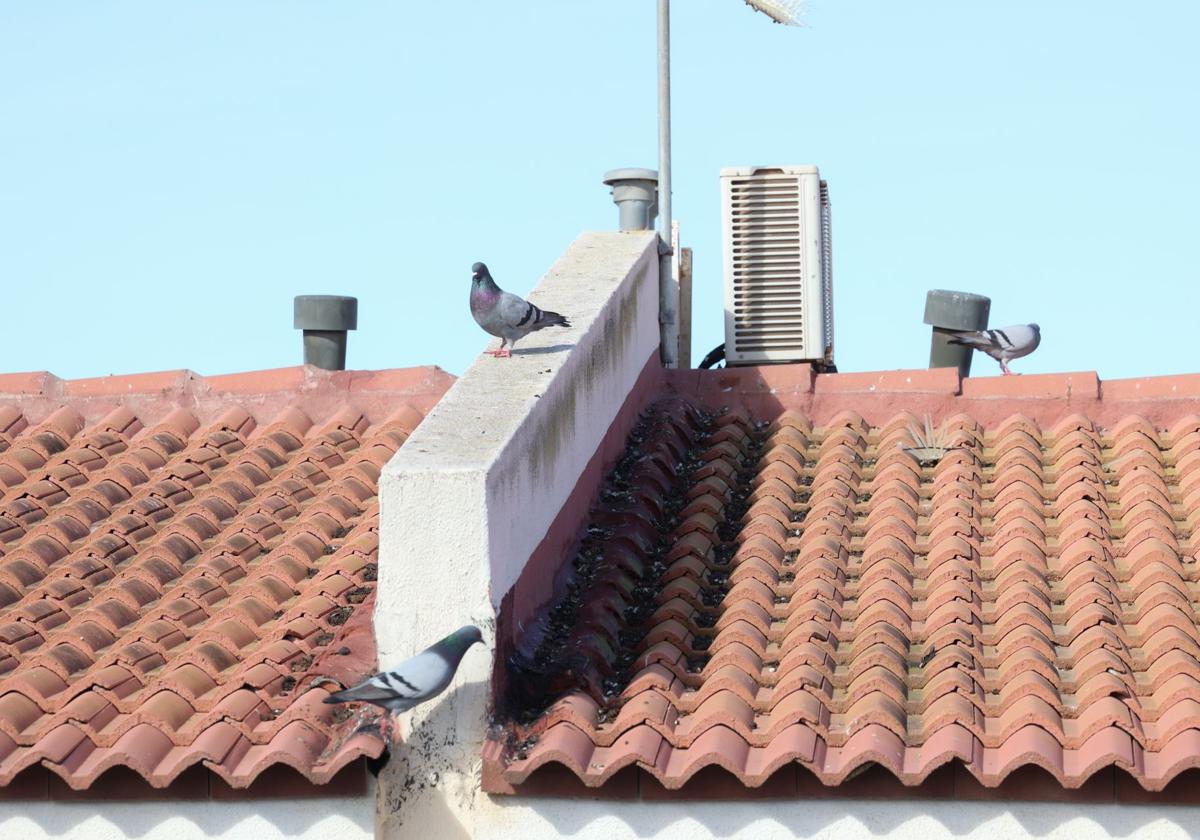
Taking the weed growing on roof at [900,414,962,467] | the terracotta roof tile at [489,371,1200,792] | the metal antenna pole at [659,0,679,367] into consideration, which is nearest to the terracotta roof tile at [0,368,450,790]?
the terracotta roof tile at [489,371,1200,792]

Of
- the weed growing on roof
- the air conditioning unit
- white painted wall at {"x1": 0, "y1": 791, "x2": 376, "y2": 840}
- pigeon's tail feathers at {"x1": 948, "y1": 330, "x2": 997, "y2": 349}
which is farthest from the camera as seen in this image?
the air conditioning unit

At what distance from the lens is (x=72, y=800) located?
6555 millimetres

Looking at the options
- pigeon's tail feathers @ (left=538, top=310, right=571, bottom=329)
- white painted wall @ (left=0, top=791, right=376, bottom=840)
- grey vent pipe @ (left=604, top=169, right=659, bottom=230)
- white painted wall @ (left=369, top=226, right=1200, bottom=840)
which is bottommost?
white painted wall @ (left=0, top=791, right=376, bottom=840)

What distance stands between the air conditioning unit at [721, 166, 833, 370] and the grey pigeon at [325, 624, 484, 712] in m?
5.14

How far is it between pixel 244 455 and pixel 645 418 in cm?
219

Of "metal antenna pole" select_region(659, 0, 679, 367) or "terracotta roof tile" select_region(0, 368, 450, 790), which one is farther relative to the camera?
"metal antenna pole" select_region(659, 0, 679, 367)

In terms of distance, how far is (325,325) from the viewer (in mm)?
11055

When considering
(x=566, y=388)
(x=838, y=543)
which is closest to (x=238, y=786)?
(x=566, y=388)

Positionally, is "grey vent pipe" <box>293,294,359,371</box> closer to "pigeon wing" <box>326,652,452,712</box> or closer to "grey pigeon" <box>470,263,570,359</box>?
"grey pigeon" <box>470,263,570,359</box>

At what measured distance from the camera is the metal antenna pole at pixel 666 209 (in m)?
10.8

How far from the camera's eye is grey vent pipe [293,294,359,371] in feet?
36.2

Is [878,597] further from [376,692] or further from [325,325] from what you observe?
[325,325]

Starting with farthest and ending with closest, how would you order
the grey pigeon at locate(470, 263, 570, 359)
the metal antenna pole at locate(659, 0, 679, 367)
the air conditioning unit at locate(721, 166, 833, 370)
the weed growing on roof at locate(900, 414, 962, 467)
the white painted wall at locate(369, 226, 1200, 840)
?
1. the air conditioning unit at locate(721, 166, 833, 370)
2. the metal antenna pole at locate(659, 0, 679, 367)
3. the weed growing on roof at locate(900, 414, 962, 467)
4. the grey pigeon at locate(470, 263, 570, 359)
5. the white painted wall at locate(369, 226, 1200, 840)

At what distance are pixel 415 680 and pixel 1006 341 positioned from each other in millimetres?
5923
